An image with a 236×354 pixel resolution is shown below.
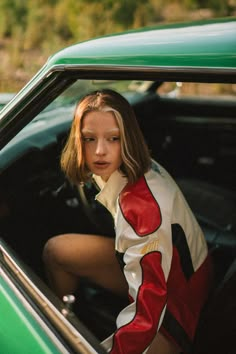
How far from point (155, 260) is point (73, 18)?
1271 centimetres

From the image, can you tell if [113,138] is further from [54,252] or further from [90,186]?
[90,186]

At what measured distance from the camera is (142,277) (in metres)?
1.57

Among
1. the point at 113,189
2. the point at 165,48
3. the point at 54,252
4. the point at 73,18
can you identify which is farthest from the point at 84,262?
the point at 73,18

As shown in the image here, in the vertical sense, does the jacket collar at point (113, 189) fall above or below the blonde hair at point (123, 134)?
below

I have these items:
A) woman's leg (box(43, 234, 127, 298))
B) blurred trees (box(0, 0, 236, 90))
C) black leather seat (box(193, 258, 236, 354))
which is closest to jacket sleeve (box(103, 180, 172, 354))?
black leather seat (box(193, 258, 236, 354))

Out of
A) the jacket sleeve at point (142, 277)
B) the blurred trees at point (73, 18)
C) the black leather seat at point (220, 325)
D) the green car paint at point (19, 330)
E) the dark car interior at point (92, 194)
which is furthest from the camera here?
the blurred trees at point (73, 18)

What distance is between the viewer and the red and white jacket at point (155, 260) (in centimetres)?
154

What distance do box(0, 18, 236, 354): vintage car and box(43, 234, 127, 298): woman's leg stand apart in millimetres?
83

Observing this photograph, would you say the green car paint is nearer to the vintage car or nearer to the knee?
the vintage car

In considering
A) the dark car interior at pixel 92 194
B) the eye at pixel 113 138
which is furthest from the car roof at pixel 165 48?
the dark car interior at pixel 92 194

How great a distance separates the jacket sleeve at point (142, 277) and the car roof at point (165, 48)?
1.43ft

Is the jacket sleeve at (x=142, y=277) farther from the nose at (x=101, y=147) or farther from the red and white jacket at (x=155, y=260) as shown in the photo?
the nose at (x=101, y=147)

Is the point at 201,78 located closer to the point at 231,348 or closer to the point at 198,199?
the point at 231,348

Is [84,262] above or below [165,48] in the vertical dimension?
below
